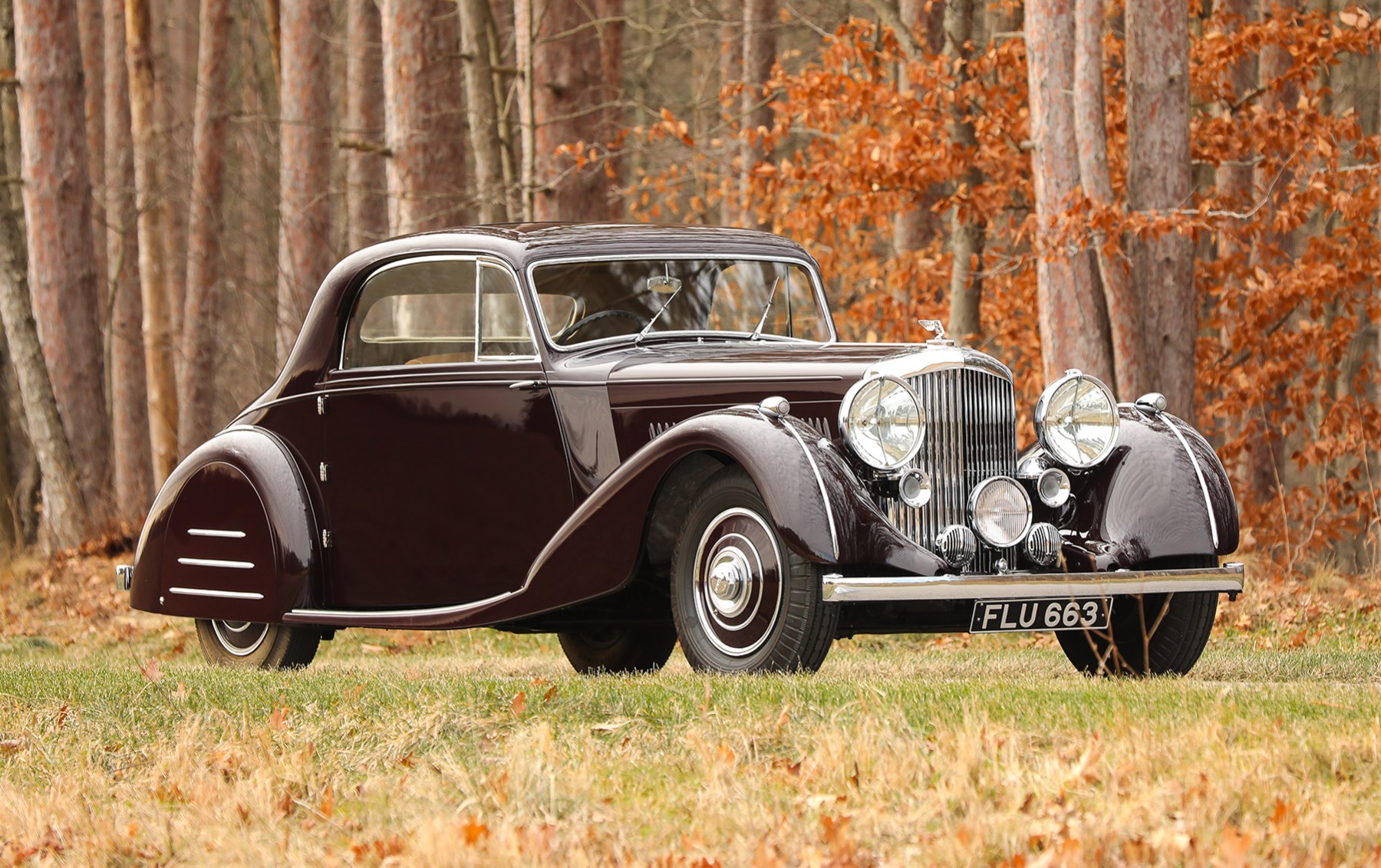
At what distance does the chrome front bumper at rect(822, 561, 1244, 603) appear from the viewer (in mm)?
6027

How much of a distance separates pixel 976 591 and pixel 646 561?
4.84 feet

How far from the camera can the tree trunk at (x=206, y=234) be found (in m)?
23.1

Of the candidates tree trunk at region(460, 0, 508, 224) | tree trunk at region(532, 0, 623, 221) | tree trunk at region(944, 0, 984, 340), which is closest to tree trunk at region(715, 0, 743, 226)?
tree trunk at region(460, 0, 508, 224)

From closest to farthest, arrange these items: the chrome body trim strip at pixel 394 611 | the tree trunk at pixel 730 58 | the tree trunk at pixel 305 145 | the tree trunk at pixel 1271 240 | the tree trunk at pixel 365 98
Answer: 1. the chrome body trim strip at pixel 394 611
2. the tree trunk at pixel 1271 240
3. the tree trunk at pixel 305 145
4. the tree trunk at pixel 730 58
5. the tree trunk at pixel 365 98

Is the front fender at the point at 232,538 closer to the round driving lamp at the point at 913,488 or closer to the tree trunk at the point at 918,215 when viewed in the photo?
the round driving lamp at the point at 913,488

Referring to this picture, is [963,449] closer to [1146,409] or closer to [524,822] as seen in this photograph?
[1146,409]

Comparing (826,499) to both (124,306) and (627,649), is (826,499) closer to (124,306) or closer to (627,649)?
(627,649)

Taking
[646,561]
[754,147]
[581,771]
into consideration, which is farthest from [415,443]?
[754,147]

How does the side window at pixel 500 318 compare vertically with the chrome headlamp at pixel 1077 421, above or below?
above

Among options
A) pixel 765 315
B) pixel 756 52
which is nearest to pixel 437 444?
pixel 765 315

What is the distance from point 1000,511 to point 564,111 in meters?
9.45

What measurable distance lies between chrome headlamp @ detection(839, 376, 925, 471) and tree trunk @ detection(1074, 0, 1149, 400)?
658cm

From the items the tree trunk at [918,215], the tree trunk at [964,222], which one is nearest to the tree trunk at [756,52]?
the tree trunk at [918,215]

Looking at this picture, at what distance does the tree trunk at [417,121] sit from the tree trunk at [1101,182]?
16.5 feet
